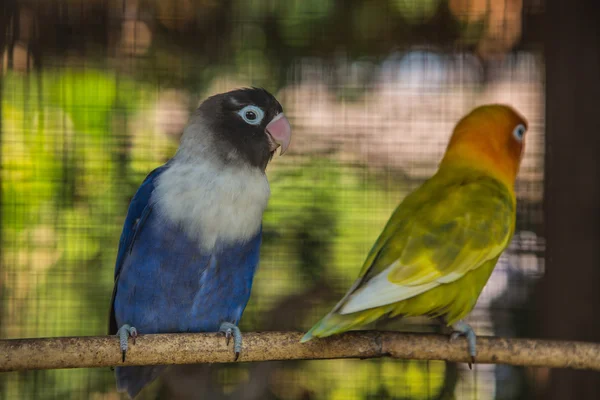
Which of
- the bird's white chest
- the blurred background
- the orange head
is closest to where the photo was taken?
the bird's white chest

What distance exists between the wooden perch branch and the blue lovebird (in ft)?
0.12

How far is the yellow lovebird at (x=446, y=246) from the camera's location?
3.46ft

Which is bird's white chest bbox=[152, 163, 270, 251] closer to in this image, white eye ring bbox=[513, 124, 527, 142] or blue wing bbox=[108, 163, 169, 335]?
blue wing bbox=[108, 163, 169, 335]

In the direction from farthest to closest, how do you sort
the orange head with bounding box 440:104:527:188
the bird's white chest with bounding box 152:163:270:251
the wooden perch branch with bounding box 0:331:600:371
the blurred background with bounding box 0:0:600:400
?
the blurred background with bounding box 0:0:600:400 < the orange head with bounding box 440:104:527:188 < the bird's white chest with bounding box 152:163:270:251 < the wooden perch branch with bounding box 0:331:600:371

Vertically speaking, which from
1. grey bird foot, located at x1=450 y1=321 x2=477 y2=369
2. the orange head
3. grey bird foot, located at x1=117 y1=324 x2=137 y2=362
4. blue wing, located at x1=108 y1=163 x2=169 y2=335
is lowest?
grey bird foot, located at x1=450 y1=321 x2=477 y2=369

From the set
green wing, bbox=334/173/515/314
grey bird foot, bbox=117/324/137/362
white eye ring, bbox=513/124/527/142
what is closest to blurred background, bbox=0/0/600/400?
white eye ring, bbox=513/124/527/142

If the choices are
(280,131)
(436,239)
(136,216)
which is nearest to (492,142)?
(436,239)

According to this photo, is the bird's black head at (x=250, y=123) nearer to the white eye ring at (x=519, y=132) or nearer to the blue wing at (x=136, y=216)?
the blue wing at (x=136, y=216)

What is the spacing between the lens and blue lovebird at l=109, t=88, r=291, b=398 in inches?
43.6

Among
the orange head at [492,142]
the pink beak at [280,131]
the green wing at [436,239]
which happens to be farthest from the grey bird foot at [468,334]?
the pink beak at [280,131]

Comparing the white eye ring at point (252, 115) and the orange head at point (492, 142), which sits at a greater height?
the white eye ring at point (252, 115)

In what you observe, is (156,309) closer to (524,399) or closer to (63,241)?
(63,241)

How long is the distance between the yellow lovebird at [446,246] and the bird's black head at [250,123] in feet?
0.88

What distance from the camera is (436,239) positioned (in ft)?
3.69
